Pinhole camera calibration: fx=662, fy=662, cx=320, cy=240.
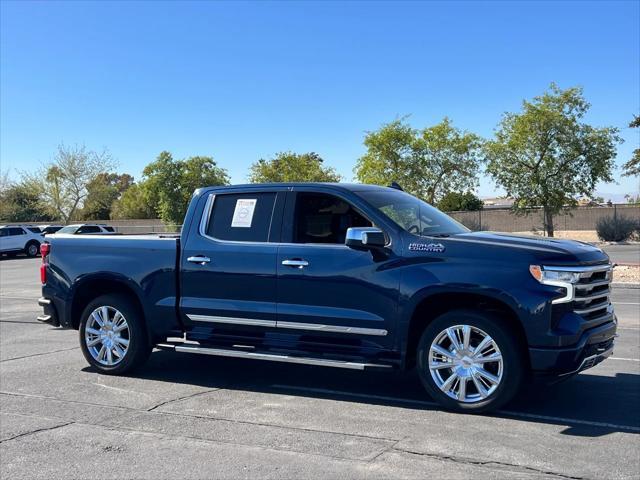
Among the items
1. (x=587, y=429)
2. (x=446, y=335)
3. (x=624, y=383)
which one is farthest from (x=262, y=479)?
(x=624, y=383)

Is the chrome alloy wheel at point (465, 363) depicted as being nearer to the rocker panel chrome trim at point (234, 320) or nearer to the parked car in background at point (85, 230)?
the rocker panel chrome trim at point (234, 320)

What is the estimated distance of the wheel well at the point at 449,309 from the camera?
18.6 ft

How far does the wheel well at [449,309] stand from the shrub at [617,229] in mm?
35481

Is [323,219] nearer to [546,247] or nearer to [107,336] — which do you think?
[546,247]

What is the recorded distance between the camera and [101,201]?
62.6 m

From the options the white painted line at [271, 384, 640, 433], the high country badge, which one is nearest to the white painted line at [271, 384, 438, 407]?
the white painted line at [271, 384, 640, 433]

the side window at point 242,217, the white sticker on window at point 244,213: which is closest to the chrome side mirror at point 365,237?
the side window at point 242,217

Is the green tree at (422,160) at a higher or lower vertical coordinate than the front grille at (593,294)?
higher

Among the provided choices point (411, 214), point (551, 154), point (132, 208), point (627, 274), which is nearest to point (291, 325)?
point (411, 214)

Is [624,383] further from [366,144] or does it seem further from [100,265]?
[366,144]

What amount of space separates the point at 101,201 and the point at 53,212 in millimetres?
4901

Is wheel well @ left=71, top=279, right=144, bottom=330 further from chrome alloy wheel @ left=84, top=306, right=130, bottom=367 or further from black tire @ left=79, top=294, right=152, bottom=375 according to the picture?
chrome alloy wheel @ left=84, top=306, right=130, bottom=367

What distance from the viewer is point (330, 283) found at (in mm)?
6133

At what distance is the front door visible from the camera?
5.98 metres
